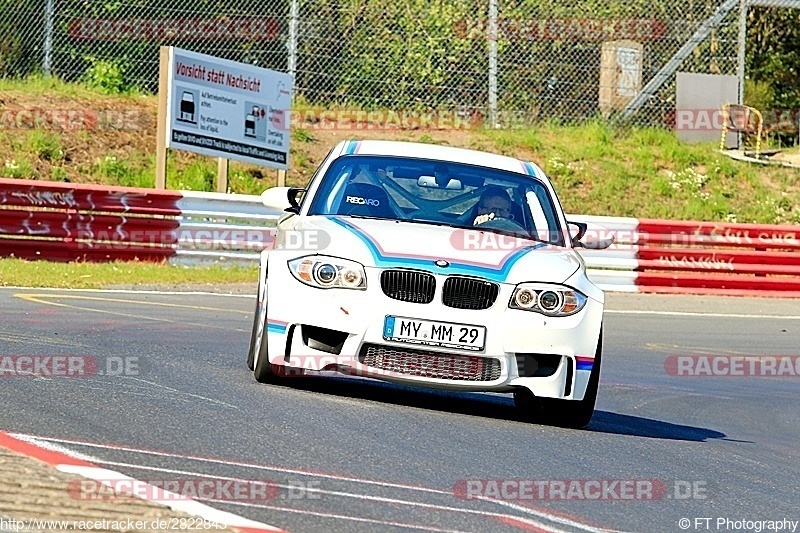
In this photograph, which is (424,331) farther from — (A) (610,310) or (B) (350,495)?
(A) (610,310)

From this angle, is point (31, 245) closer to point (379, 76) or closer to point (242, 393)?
point (379, 76)

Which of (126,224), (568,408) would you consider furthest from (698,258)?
(568,408)

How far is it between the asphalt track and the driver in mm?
1166

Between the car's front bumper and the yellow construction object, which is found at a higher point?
the yellow construction object

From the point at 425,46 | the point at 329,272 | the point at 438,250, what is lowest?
the point at 329,272

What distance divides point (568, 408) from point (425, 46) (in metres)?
17.2

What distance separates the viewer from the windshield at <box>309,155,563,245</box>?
947 centimetres

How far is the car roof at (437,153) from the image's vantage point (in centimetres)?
1003

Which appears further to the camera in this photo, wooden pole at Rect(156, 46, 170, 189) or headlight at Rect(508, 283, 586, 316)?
wooden pole at Rect(156, 46, 170, 189)

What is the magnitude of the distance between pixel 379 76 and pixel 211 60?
4.33 meters

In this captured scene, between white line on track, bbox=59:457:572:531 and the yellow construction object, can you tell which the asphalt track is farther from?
the yellow construction object

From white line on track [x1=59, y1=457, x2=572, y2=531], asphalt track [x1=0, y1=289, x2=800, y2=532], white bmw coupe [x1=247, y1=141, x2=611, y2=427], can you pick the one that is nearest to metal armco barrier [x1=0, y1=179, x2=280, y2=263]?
asphalt track [x1=0, y1=289, x2=800, y2=532]

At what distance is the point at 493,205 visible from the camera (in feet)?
31.6

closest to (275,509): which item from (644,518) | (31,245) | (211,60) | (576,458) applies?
(644,518)
